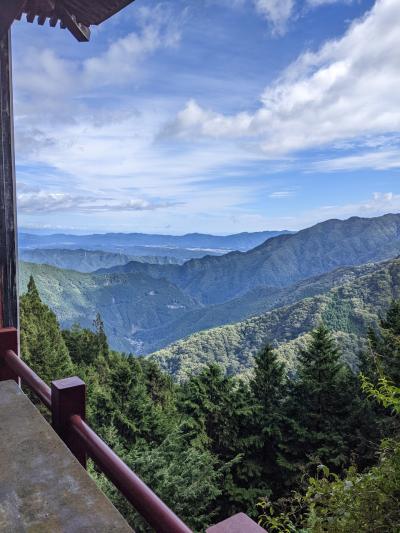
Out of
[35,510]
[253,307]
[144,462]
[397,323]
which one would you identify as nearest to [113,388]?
[144,462]

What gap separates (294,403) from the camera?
17.7 m

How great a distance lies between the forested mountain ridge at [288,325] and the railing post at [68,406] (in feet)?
228

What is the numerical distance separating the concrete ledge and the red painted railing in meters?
0.09

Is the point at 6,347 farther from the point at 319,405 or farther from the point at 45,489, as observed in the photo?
the point at 319,405

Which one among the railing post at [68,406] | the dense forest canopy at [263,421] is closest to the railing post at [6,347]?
the railing post at [68,406]

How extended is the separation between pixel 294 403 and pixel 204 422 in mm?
3987

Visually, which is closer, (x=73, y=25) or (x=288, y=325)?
(x=73, y=25)

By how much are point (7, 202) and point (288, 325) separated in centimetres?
8097

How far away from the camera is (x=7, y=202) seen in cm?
277

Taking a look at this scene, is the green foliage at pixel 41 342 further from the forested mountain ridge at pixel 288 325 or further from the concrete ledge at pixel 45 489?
the forested mountain ridge at pixel 288 325

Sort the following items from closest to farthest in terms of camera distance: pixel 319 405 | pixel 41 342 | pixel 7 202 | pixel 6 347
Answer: pixel 6 347 < pixel 7 202 < pixel 319 405 < pixel 41 342

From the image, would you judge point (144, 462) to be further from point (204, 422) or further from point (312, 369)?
point (312, 369)

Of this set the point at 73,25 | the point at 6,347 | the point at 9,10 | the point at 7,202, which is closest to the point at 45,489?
the point at 6,347

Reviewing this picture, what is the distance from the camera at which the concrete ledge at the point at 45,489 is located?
128cm
